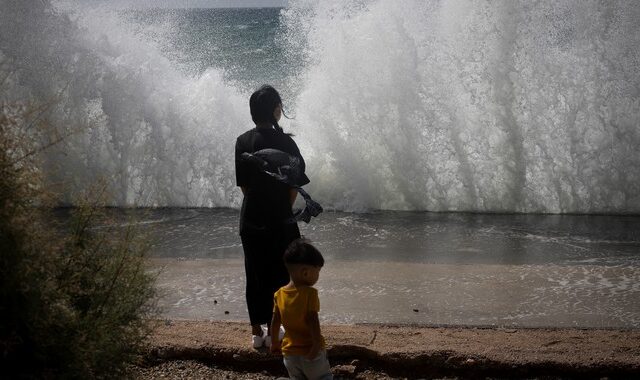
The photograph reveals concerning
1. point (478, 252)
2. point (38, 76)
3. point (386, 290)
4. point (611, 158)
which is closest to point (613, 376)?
point (386, 290)

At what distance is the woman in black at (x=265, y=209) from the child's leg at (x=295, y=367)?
80cm

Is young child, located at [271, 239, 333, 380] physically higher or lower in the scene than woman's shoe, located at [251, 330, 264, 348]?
higher

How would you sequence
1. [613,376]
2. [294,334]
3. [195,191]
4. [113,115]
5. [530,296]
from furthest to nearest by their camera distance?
1. [113,115]
2. [195,191]
3. [530,296]
4. [613,376]
5. [294,334]

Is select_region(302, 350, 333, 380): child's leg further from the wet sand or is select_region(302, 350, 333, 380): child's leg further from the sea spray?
the sea spray

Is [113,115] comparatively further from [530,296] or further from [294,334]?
[294,334]

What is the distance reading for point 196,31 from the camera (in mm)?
46031

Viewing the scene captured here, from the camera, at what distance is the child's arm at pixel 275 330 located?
369 centimetres

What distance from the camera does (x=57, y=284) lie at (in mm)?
3012

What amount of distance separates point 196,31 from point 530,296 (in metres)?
42.3

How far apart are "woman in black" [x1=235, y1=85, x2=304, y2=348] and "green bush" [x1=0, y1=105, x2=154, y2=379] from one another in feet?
3.23

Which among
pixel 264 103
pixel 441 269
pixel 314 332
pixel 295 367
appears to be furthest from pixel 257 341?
pixel 441 269

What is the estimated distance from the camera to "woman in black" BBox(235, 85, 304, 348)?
14.6 ft

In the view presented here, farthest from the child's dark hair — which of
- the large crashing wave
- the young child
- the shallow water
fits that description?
the large crashing wave

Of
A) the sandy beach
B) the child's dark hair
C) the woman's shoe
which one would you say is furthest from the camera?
the woman's shoe
